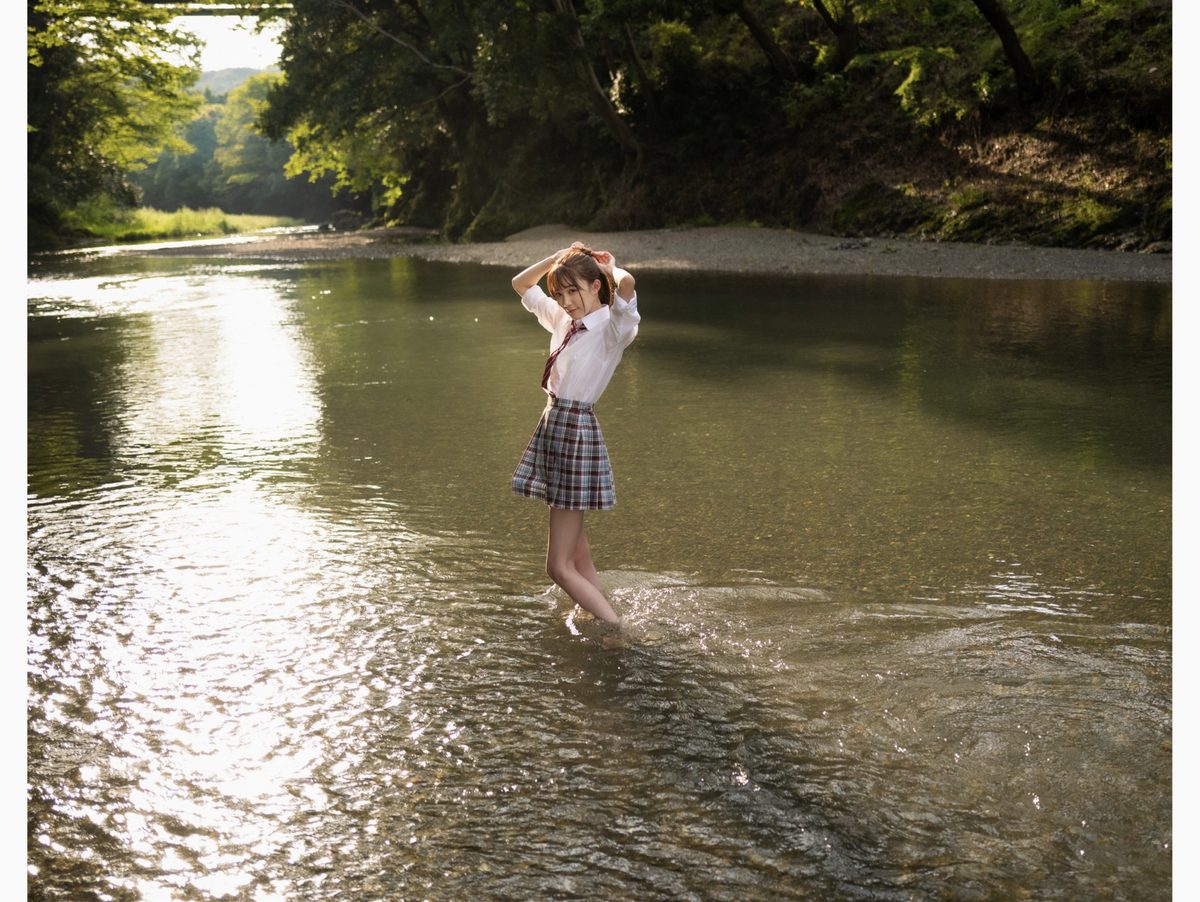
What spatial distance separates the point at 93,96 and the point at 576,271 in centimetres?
4601

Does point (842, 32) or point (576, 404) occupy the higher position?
point (842, 32)

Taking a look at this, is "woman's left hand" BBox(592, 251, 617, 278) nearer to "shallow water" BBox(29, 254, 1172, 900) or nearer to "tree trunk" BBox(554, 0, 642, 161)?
"shallow water" BBox(29, 254, 1172, 900)

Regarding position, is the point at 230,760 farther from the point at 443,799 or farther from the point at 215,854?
the point at 443,799

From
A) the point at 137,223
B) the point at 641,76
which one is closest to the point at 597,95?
the point at 641,76

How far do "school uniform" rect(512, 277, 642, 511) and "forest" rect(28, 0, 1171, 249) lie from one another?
52.4 feet

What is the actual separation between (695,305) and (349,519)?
9.45 meters

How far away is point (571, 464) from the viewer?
13.2 ft

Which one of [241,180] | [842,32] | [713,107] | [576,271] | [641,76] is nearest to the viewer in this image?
[576,271]

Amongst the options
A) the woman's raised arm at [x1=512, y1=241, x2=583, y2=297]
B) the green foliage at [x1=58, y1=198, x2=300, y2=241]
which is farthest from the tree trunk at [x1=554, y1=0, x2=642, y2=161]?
the green foliage at [x1=58, y1=198, x2=300, y2=241]


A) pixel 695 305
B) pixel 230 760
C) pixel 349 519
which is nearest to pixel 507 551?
pixel 349 519

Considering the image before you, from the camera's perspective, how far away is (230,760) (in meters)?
3.19

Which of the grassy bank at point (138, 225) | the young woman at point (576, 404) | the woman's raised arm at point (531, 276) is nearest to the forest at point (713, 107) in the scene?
the grassy bank at point (138, 225)

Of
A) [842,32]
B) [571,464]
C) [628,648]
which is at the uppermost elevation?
[842,32]

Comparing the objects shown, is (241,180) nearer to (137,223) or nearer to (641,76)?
(137,223)
